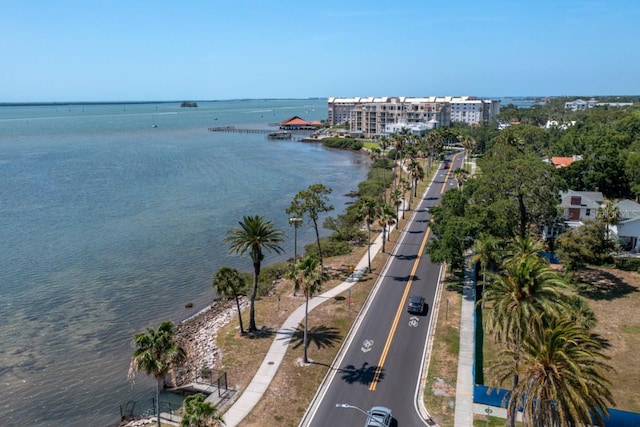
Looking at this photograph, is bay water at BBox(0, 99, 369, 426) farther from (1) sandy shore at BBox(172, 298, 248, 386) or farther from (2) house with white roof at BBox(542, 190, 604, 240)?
(2) house with white roof at BBox(542, 190, 604, 240)

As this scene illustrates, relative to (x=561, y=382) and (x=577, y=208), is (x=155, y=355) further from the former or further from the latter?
(x=577, y=208)

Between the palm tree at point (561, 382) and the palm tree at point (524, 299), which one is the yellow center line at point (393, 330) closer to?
the palm tree at point (524, 299)

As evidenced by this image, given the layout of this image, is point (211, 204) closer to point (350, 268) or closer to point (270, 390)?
point (350, 268)

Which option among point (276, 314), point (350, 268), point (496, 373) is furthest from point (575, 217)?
point (496, 373)

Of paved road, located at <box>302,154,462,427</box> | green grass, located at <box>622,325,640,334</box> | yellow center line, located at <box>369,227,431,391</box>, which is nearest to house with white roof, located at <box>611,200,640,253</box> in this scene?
green grass, located at <box>622,325,640,334</box>

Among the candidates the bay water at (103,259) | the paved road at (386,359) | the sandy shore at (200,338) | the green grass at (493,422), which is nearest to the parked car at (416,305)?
the paved road at (386,359)
